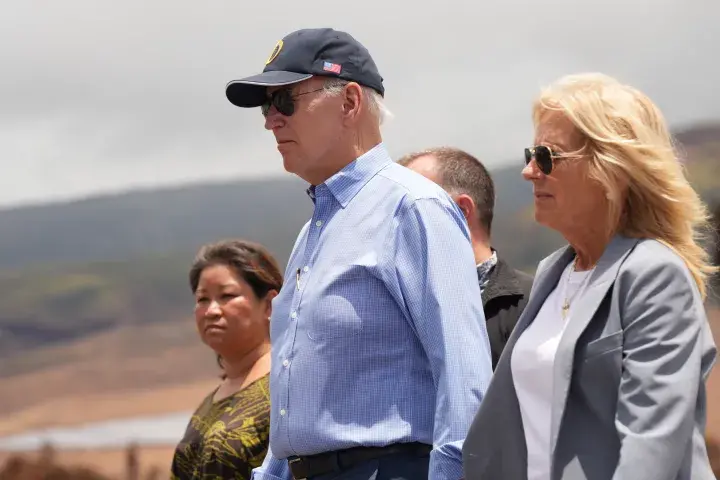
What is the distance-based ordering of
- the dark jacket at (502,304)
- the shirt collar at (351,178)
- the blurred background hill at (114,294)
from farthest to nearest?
the blurred background hill at (114,294) < the dark jacket at (502,304) < the shirt collar at (351,178)

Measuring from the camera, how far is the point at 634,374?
6.15 ft

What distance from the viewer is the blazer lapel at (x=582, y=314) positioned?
194 cm

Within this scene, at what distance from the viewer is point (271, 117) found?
2564mm

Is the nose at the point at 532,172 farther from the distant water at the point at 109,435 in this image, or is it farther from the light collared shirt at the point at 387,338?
the distant water at the point at 109,435

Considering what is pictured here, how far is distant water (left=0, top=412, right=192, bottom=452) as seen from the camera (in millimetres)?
5992

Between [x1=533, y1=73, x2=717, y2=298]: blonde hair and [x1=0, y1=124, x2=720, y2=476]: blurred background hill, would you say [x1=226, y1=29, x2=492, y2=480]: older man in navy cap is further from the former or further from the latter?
[x1=0, y1=124, x2=720, y2=476]: blurred background hill

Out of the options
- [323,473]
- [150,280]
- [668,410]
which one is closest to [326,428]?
[323,473]

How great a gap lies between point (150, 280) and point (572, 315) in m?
4.67

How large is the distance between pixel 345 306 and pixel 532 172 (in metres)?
0.44

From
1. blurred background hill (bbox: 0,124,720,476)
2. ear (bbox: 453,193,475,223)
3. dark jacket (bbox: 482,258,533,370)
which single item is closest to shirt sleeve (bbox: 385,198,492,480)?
dark jacket (bbox: 482,258,533,370)

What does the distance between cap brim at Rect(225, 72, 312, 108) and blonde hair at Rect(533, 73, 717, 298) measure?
0.65m

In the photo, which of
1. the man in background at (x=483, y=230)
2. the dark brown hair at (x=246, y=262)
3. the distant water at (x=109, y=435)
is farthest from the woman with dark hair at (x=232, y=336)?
the distant water at (x=109, y=435)

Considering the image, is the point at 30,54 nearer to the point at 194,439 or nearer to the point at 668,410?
the point at 194,439

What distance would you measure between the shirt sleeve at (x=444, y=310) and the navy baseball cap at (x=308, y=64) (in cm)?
34
